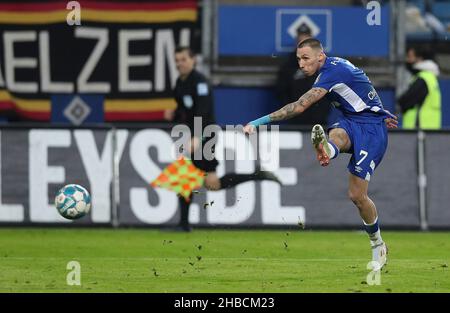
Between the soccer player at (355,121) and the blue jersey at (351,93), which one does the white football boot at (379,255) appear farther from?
the blue jersey at (351,93)

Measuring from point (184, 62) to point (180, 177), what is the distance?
1.56m

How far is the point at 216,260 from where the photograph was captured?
41.9 ft

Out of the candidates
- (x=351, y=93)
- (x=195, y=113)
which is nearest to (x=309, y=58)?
(x=351, y=93)

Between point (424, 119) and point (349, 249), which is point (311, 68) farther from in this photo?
point (424, 119)

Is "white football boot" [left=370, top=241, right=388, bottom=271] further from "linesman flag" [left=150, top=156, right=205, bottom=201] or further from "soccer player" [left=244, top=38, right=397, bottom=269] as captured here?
"linesman flag" [left=150, top=156, right=205, bottom=201]

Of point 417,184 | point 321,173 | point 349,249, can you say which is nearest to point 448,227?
point 417,184

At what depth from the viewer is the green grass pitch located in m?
10.6

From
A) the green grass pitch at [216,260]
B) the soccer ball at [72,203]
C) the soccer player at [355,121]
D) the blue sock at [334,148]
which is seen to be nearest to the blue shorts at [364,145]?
the soccer player at [355,121]

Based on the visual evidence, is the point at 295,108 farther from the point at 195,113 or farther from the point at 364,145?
the point at 195,113

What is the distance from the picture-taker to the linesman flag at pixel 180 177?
16.6 m

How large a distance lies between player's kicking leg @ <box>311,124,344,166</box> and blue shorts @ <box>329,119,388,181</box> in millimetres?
126

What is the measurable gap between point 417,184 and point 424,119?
6.16 ft

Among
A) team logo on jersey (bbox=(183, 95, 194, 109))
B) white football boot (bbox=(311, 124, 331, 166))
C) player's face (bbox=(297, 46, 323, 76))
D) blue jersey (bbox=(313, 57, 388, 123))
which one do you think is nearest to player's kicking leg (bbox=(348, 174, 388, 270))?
white football boot (bbox=(311, 124, 331, 166))

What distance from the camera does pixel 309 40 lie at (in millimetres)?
12234
